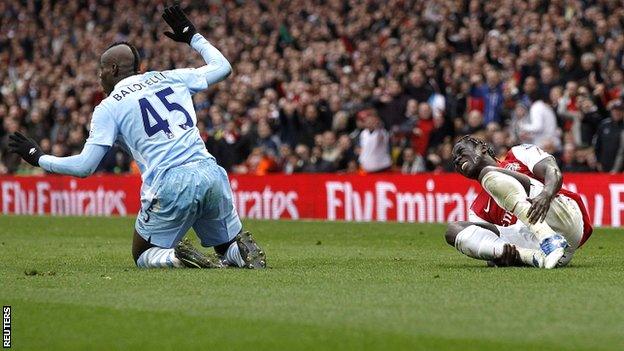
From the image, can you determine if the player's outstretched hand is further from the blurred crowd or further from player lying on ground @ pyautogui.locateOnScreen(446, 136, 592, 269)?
the blurred crowd

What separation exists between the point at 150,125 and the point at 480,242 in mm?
3147

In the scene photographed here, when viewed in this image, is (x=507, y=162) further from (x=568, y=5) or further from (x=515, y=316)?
(x=568, y=5)

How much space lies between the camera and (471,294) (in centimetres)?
929

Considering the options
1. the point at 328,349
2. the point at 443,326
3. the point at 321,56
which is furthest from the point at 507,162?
the point at 321,56

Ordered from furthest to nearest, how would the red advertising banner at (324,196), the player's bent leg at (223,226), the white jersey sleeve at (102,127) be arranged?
the red advertising banner at (324,196)
the player's bent leg at (223,226)
the white jersey sleeve at (102,127)

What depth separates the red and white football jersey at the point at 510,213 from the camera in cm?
1154

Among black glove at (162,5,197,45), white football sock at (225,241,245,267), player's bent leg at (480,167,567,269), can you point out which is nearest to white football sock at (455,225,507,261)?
player's bent leg at (480,167,567,269)

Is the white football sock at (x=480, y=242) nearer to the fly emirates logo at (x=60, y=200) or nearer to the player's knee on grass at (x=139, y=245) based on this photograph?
the player's knee on grass at (x=139, y=245)

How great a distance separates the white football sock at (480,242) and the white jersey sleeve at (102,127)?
3298mm

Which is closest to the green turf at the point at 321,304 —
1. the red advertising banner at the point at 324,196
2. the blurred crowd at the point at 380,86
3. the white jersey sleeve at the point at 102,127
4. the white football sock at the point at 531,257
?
the white football sock at the point at 531,257

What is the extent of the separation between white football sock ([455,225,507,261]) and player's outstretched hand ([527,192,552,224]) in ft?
2.29

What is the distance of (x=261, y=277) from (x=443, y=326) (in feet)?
10.7

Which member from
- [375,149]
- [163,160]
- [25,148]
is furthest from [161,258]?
[375,149]

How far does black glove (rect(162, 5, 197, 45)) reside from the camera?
12.2 meters
